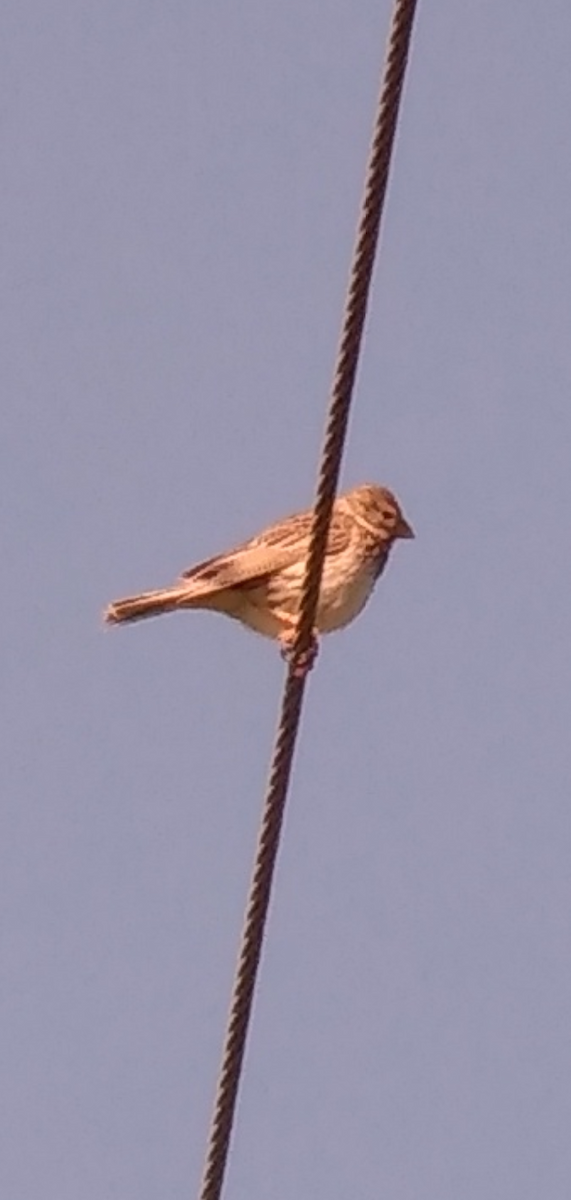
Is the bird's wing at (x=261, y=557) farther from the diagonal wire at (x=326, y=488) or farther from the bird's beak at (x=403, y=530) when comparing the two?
the diagonal wire at (x=326, y=488)

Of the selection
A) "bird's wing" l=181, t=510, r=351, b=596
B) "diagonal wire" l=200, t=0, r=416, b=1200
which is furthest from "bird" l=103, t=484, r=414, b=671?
"diagonal wire" l=200, t=0, r=416, b=1200

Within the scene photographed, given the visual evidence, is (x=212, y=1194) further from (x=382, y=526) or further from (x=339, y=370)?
(x=382, y=526)

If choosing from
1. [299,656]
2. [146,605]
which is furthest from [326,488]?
[146,605]

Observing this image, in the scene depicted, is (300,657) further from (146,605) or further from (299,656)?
(146,605)

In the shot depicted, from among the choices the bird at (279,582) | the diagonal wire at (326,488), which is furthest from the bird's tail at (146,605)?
the diagonal wire at (326,488)

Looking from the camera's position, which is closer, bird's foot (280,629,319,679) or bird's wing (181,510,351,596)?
bird's foot (280,629,319,679)

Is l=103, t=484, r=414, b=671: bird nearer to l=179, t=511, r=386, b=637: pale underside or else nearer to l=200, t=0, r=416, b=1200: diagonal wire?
l=179, t=511, r=386, b=637: pale underside

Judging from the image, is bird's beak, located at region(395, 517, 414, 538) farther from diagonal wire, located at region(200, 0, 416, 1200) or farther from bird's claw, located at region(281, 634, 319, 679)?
diagonal wire, located at region(200, 0, 416, 1200)

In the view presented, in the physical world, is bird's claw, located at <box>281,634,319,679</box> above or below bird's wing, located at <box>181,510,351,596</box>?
below
